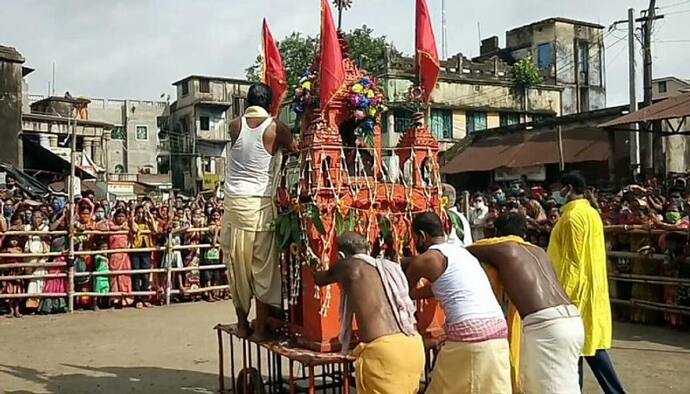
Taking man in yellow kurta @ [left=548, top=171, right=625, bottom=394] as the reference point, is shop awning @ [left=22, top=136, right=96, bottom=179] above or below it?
above

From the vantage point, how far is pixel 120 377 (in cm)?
840

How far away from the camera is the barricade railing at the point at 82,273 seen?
42.4 feet

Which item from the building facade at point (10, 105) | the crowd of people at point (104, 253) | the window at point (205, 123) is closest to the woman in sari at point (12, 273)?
the crowd of people at point (104, 253)

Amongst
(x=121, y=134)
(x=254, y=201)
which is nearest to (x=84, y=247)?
(x=254, y=201)

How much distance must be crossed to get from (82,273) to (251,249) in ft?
26.4

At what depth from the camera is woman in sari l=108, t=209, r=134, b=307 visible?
13.7 metres

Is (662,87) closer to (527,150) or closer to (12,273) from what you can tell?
(527,150)

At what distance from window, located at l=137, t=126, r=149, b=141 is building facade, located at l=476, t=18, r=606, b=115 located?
20.2 meters

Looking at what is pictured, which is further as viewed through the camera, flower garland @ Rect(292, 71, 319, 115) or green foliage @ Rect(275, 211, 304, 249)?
flower garland @ Rect(292, 71, 319, 115)

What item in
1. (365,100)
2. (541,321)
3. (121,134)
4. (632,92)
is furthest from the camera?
(121,134)

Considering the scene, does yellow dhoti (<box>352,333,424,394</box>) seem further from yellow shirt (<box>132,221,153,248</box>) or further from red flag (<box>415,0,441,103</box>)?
yellow shirt (<box>132,221,153,248</box>)

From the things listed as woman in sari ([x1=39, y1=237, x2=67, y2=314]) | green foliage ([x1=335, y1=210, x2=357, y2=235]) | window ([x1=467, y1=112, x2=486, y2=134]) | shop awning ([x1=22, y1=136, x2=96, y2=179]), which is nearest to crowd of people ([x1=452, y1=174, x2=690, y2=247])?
green foliage ([x1=335, y1=210, x2=357, y2=235])

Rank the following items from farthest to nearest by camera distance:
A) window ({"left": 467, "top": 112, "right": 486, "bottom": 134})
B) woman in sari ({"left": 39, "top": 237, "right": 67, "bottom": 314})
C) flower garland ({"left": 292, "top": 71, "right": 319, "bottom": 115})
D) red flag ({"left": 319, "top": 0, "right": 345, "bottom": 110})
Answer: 1. window ({"left": 467, "top": 112, "right": 486, "bottom": 134})
2. woman in sari ({"left": 39, "top": 237, "right": 67, "bottom": 314})
3. flower garland ({"left": 292, "top": 71, "right": 319, "bottom": 115})
4. red flag ({"left": 319, "top": 0, "right": 345, "bottom": 110})

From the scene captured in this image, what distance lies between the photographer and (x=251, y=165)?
6.30 m
